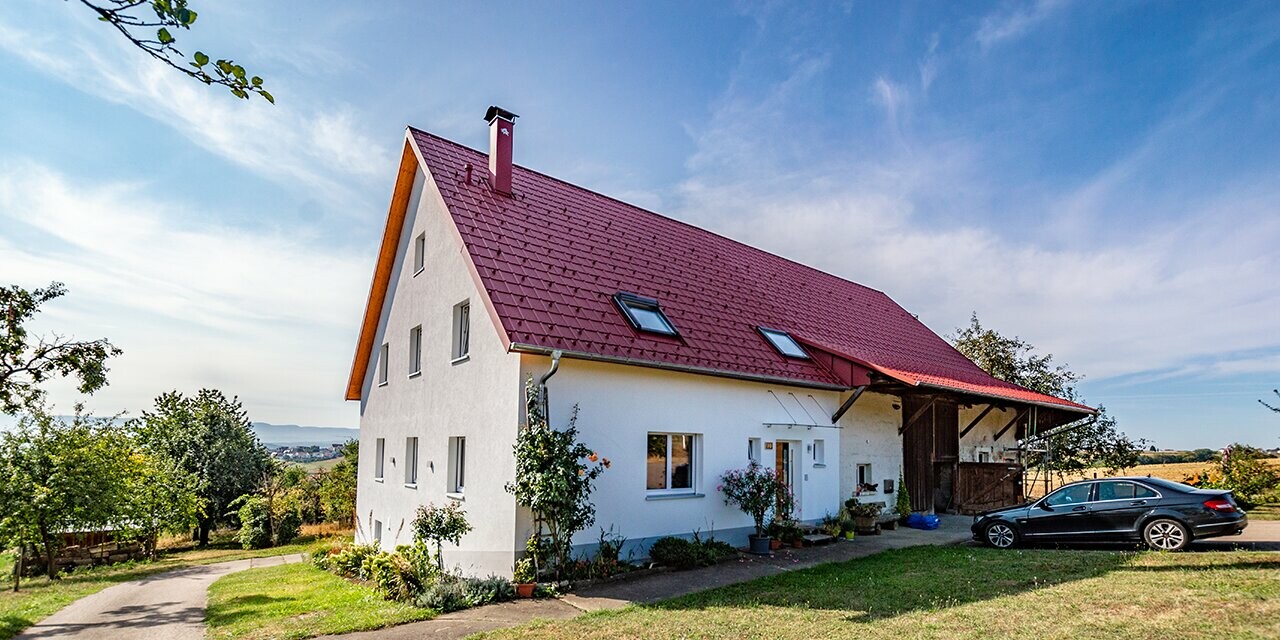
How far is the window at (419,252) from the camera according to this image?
1566 cm

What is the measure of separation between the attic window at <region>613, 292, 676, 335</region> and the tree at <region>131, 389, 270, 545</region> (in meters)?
23.0

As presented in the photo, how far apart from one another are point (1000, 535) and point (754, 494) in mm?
5160

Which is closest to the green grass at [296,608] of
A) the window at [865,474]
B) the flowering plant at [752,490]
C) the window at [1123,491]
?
the flowering plant at [752,490]

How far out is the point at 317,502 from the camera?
30125mm

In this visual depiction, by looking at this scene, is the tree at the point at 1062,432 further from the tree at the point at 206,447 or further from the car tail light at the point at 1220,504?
the tree at the point at 206,447

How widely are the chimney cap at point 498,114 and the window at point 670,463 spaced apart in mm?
7831

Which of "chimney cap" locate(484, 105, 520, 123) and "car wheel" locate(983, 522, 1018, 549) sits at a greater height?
"chimney cap" locate(484, 105, 520, 123)

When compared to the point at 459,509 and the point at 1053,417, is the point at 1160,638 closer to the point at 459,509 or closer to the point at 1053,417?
the point at 459,509

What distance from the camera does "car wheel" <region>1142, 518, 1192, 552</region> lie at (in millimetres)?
12055

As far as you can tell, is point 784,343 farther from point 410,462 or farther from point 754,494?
point 410,462

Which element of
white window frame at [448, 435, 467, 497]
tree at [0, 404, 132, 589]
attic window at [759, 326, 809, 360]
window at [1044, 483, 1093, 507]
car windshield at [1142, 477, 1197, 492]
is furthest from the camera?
tree at [0, 404, 132, 589]

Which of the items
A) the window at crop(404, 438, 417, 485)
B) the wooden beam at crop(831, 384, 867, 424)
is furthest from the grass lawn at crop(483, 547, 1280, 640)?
the window at crop(404, 438, 417, 485)

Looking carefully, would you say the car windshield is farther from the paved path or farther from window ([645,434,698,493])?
the paved path

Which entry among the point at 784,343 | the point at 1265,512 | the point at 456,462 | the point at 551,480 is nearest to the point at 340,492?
the point at 456,462
